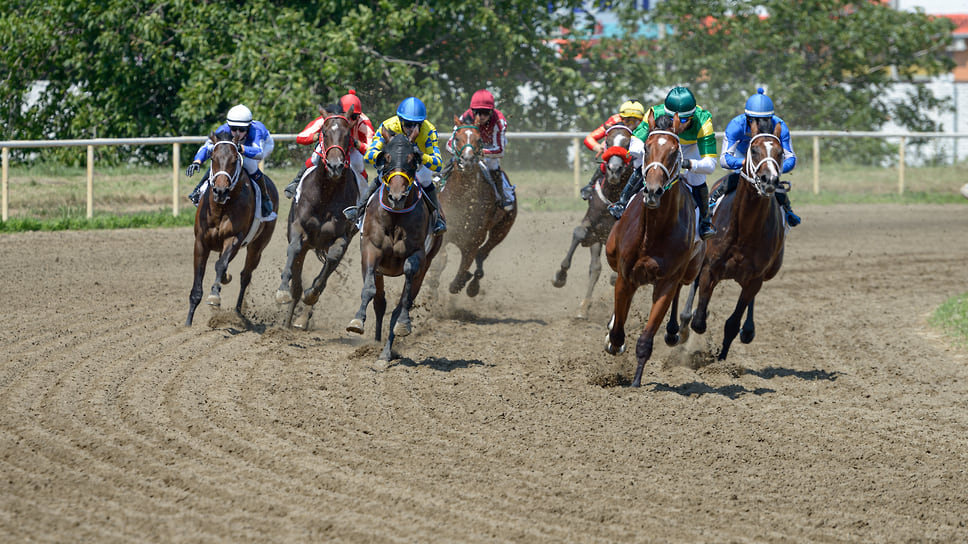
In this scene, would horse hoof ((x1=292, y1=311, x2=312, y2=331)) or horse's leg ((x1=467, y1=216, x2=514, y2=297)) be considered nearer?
horse hoof ((x1=292, y1=311, x2=312, y2=331))

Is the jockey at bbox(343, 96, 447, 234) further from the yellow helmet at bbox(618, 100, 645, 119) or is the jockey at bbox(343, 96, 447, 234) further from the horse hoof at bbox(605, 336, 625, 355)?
the yellow helmet at bbox(618, 100, 645, 119)

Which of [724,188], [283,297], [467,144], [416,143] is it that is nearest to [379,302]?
[283,297]

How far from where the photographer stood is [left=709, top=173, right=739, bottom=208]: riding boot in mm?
9500

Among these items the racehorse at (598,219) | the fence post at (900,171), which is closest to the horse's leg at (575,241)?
the racehorse at (598,219)

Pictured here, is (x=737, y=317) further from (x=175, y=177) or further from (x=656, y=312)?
(x=175, y=177)

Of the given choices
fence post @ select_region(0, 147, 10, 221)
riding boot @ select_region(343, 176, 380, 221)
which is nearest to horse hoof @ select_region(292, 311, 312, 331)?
riding boot @ select_region(343, 176, 380, 221)

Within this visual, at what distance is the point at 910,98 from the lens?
28.1m

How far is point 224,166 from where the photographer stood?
33.6ft

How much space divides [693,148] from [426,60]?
52.5 feet

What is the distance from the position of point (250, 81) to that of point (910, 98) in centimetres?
1701

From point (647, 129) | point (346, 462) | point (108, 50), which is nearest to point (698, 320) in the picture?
point (647, 129)

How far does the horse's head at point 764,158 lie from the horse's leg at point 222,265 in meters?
4.84

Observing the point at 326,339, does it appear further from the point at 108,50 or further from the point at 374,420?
the point at 108,50

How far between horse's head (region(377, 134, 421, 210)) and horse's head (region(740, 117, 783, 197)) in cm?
268
